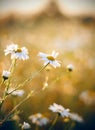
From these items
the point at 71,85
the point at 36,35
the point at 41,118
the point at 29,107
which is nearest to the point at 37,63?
the point at 71,85

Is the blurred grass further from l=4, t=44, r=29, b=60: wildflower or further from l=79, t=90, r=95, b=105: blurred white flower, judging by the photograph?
l=4, t=44, r=29, b=60: wildflower

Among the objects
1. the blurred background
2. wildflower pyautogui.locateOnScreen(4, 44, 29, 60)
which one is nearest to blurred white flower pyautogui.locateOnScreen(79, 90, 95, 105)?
the blurred background

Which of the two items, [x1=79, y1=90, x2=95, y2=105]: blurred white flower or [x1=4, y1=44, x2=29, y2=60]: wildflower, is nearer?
[x1=4, y1=44, x2=29, y2=60]: wildflower

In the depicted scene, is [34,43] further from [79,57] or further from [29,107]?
[29,107]

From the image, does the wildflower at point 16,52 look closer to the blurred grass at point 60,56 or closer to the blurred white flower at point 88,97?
the blurred grass at point 60,56

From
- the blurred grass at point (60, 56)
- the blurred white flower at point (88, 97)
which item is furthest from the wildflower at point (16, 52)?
the blurred white flower at point (88, 97)

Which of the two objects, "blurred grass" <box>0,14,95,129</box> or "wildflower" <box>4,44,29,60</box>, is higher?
"blurred grass" <box>0,14,95,129</box>

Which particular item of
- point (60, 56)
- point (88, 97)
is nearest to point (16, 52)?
point (88, 97)
